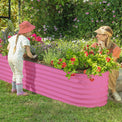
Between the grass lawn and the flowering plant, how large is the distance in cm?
60

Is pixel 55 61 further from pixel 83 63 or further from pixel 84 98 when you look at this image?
pixel 84 98

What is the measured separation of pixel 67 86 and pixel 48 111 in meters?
0.56

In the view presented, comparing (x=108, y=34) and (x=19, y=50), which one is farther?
(x=19, y=50)

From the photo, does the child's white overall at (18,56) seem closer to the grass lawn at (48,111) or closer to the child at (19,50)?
the child at (19,50)

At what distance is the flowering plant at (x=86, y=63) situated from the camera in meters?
3.56

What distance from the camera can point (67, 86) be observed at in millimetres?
3777

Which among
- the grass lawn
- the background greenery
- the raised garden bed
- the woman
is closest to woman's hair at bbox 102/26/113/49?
the woman

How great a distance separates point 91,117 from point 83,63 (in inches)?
37.0

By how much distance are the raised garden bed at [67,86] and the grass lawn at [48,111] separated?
0.12 meters

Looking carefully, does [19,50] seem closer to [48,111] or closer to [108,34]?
[48,111]

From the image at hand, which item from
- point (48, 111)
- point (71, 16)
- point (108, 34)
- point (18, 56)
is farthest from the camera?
point (71, 16)

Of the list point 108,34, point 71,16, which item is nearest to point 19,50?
point 108,34

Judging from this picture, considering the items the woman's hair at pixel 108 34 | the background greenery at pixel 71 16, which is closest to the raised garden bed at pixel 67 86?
the woman's hair at pixel 108 34

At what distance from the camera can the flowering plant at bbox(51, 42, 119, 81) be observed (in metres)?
3.56
